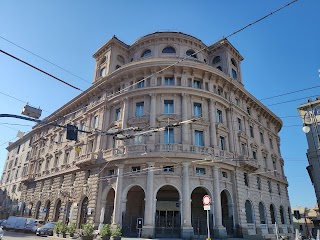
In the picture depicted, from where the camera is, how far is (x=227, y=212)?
26516mm

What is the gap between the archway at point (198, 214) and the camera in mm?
24797

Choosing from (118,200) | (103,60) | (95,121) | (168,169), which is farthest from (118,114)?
(103,60)

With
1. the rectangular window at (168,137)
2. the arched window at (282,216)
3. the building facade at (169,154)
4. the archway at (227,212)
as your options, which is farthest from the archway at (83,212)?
the arched window at (282,216)

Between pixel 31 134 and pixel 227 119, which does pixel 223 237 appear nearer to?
pixel 227 119

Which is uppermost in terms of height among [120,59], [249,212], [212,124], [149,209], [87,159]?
[120,59]

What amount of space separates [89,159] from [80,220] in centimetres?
744

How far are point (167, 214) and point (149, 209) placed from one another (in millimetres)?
2878

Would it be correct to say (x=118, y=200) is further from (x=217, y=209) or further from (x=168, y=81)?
(x=168, y=81)

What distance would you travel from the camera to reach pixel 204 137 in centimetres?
2619

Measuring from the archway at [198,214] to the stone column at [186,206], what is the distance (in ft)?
8.19

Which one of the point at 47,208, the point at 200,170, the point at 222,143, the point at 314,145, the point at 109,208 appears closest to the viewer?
the point at 200,170

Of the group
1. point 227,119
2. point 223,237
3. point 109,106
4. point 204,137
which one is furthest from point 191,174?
point 109,106

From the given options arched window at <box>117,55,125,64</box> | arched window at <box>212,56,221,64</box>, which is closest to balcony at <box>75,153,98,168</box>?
arched window at <box>117,55,125,64</box>

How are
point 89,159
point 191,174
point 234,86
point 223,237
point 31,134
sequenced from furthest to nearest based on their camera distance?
point 31,134
point 234,86
point 89,159
point 191,174
point 223,237
